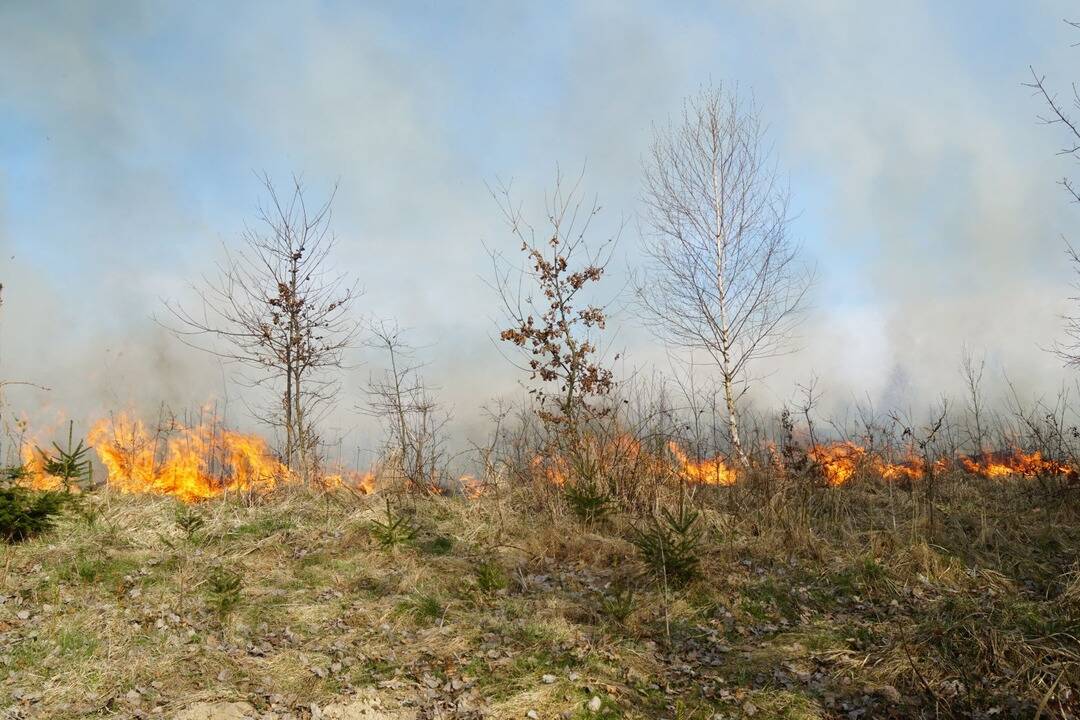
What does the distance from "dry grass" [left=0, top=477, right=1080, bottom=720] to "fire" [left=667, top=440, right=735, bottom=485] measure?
295mm

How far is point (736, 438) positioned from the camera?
1230 centimetres

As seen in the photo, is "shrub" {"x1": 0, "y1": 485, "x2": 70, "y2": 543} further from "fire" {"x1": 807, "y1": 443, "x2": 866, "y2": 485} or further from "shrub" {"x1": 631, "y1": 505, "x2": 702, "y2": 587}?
"fire" {"x1": 807, "y1": 443, "x2": 866, "y2": 485}

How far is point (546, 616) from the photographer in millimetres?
5523

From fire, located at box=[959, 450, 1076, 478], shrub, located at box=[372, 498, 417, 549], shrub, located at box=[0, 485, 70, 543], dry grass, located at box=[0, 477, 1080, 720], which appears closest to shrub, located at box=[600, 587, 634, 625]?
dry grass, located at box=[0, 477, 1080, 720]

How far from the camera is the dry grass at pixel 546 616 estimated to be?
432 cm

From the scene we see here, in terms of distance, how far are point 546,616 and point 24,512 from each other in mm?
5479

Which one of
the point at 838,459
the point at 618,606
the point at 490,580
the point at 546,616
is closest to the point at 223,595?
the point at 490,580

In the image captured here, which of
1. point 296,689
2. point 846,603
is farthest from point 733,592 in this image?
point 296,689

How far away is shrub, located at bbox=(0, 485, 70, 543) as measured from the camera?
664 cm

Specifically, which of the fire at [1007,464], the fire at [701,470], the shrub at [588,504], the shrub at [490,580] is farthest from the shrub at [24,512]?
the fire at [1007,464]

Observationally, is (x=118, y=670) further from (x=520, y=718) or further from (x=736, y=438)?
(x=736, y=438)

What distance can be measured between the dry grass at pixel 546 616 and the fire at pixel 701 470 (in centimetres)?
30

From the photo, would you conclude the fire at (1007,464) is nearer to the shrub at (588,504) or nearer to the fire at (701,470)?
the fire at (701,470)

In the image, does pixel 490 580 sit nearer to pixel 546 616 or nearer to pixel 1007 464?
pixel 546 616
